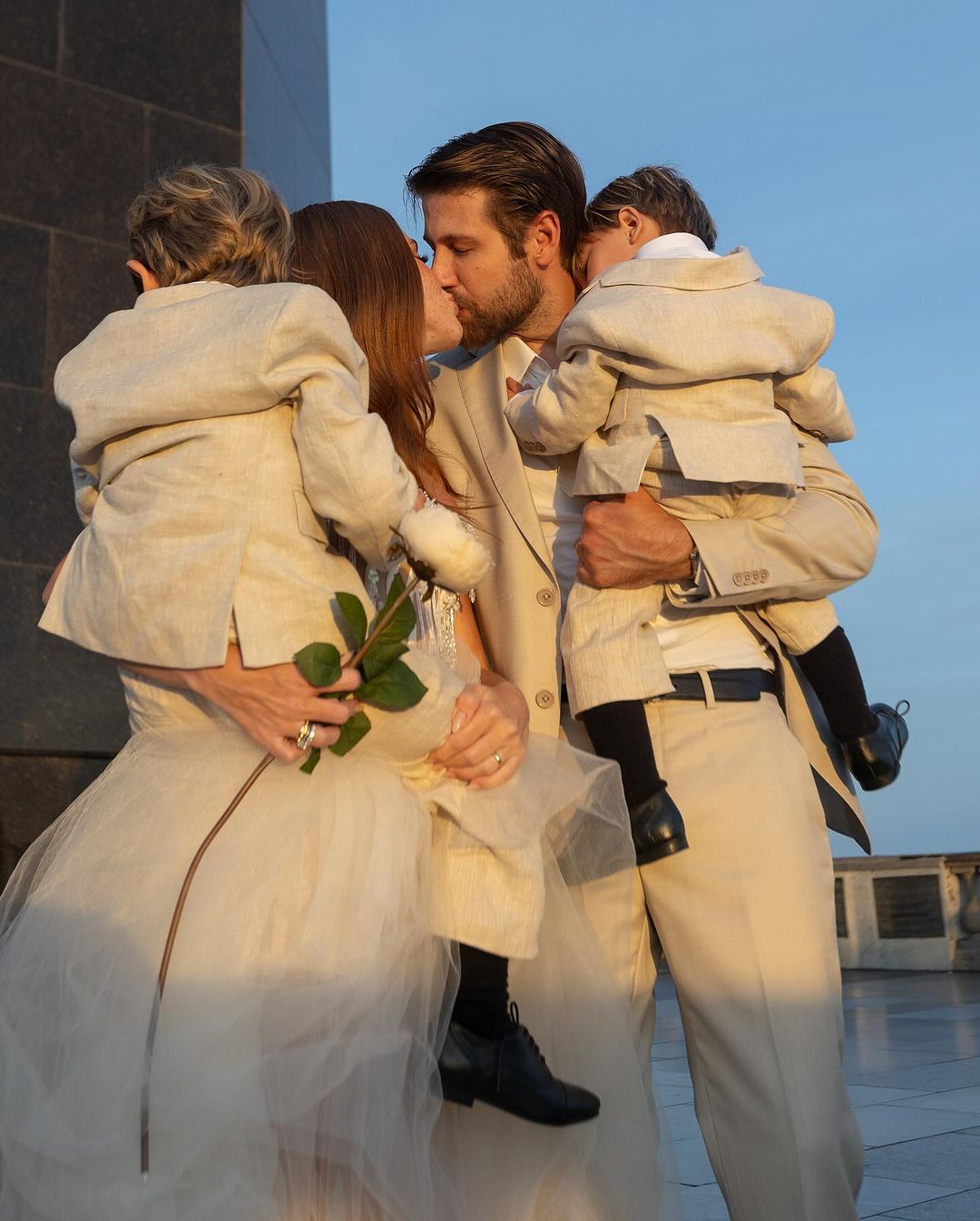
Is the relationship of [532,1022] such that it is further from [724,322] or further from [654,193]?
[654,193]

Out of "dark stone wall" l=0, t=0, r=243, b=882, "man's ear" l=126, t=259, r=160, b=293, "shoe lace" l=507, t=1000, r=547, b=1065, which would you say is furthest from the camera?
"dark stone wall" l=0, t=0, r=243, b=882

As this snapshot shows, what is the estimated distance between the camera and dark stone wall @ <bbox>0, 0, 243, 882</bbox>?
207 inches

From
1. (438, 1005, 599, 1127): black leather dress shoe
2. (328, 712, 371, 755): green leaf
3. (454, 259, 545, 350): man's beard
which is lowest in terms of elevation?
(438, 1005, 599, 1127): black leather dress shoe

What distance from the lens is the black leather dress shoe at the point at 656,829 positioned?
8.89 ft

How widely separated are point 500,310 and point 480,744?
1463mm

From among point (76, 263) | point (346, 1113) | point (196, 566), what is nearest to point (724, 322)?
point (196, 566)

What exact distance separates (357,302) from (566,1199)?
6.09ft

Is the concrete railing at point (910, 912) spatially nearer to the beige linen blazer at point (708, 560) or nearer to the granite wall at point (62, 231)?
the granite wall at point (62, 231)

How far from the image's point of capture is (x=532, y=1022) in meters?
2.60

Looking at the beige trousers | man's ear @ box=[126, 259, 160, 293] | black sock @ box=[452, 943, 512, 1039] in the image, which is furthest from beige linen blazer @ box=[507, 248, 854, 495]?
black sock @ box=[452, 943, 512, 1039]

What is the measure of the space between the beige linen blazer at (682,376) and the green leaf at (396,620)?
0.73 metres

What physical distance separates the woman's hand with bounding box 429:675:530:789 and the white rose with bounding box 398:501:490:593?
0.29m

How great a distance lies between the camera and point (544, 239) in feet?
11.9

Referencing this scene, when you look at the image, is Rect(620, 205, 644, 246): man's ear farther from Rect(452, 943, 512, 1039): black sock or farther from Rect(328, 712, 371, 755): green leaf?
Rect(452, 943, 512, 1039): black sock
